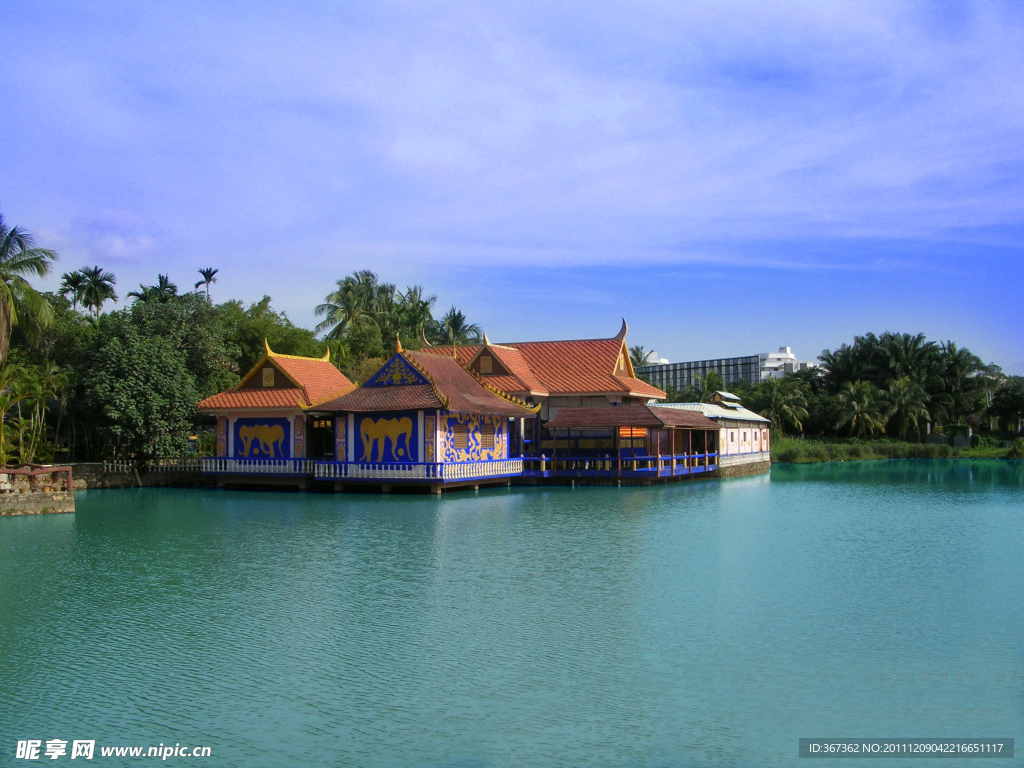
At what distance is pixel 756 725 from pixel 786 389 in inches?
1939

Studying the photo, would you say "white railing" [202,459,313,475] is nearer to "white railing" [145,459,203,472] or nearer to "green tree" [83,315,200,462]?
"white railing" [145,459,203,472]

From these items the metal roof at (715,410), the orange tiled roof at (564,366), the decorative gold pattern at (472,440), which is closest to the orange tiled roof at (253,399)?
the decorative gold pattern at (472,440)

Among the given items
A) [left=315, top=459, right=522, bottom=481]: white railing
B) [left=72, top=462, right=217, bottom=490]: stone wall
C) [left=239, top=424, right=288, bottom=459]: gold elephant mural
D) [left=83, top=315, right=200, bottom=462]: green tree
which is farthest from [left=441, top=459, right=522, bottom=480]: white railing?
[left=83, top=315, right=200, bottom=462]: green tree

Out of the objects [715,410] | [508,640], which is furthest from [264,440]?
[508,640]

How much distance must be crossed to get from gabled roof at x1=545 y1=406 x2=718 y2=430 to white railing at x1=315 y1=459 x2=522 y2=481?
3.32 m

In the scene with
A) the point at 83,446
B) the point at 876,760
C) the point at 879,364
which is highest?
the point at 879,364

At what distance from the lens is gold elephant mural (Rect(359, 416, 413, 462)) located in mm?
26156

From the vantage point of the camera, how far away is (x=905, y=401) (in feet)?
179

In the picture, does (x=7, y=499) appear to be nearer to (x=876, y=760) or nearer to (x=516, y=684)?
(x=516, y=684)

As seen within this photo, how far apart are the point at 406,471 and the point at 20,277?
14018 millimetres

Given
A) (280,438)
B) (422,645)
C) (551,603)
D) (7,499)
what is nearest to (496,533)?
(551,603)

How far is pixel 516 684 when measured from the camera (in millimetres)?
7973

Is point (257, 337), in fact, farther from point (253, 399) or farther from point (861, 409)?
point (861, 409)

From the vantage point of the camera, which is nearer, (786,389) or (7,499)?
(7,499)
